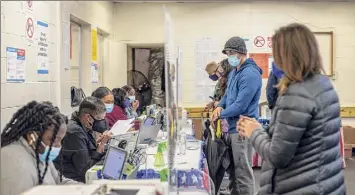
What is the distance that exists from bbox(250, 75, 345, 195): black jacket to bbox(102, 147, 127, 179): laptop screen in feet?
2.28

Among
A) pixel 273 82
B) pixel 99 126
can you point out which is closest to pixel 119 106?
pixel 99 126

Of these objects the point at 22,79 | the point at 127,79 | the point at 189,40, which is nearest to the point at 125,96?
the point at 127,79

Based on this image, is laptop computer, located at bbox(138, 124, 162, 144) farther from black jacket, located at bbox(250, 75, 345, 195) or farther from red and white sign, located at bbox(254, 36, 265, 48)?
red and white sign, located at bbox(254, 36, 265, 48)

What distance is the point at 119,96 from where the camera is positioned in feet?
15.8

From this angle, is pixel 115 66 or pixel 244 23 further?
pixel 244 23

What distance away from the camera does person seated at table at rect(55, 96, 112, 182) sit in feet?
8.48

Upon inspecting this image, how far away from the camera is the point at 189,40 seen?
6.88 m

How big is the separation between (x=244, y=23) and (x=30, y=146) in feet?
18.2

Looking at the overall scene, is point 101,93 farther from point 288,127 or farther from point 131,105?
point 288,127

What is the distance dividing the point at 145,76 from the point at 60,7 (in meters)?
4.45

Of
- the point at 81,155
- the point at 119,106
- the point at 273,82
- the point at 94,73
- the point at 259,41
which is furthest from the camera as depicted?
the point at 259,41

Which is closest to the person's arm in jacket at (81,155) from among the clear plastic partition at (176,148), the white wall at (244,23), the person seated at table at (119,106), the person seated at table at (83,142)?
the person seated at table at (83,142)

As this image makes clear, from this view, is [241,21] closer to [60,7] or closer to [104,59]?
[104,59]

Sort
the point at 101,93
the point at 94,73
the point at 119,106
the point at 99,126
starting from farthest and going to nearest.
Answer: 1. the point at 119,106
2. the point at 94,73
3. the point at 101,93
4. the point at 99,126
